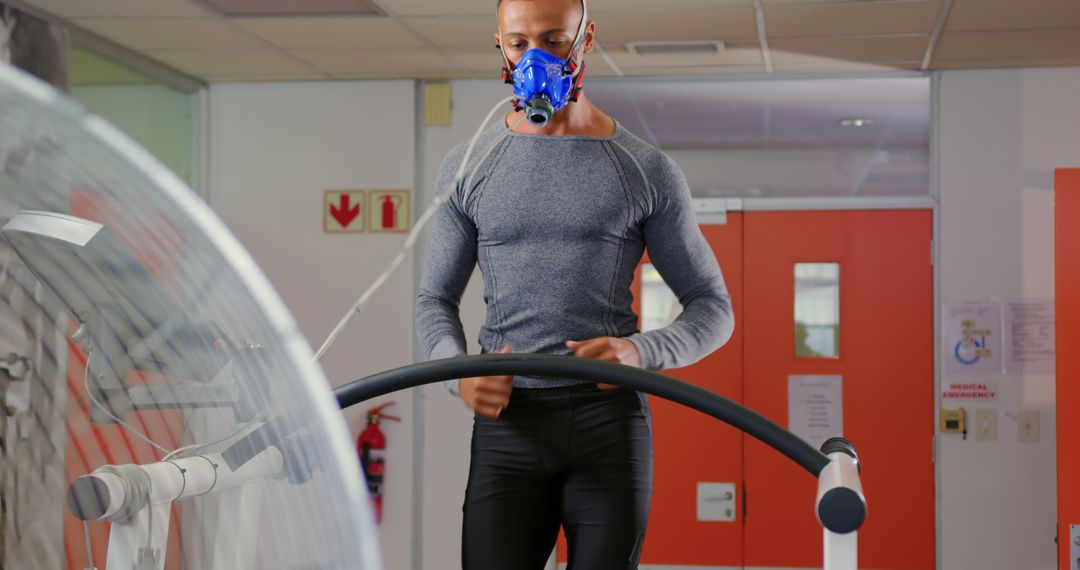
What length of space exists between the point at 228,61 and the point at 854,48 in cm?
236

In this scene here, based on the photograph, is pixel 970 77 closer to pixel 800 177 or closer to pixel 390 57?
pixel 390 57

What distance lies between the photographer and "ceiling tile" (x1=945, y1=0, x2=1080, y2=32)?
3.43m

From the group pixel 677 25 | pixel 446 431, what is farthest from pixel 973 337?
pixel 446 431

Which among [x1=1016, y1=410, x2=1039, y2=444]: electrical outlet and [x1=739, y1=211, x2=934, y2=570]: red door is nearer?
[x1=1016, y1=410, x2=1039, y2=444]: electrical outlet

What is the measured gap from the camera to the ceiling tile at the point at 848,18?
11.4 feet

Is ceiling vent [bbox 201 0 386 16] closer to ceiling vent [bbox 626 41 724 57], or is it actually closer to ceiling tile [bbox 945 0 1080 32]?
ceiling vent [bbox 626 41 724 57]

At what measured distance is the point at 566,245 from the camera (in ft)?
4.76

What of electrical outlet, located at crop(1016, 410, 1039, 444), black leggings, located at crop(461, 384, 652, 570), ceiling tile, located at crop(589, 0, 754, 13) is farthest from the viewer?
electrical outlet, located at crop(1016, 410, 1039, 444)

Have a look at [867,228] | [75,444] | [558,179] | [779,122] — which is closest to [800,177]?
[779,122]

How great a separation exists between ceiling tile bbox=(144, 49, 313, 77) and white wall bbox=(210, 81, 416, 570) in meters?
0.24

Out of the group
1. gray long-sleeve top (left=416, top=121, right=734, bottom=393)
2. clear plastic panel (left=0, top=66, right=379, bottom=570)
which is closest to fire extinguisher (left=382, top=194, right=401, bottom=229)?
gray long-sleeve top (left=416, top=121, right=734, bottom=393)

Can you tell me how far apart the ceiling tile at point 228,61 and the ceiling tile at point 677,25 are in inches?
51.1

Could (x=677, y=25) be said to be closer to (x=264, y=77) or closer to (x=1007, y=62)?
(x=1007, y=62)

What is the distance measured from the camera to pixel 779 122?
6227mm
